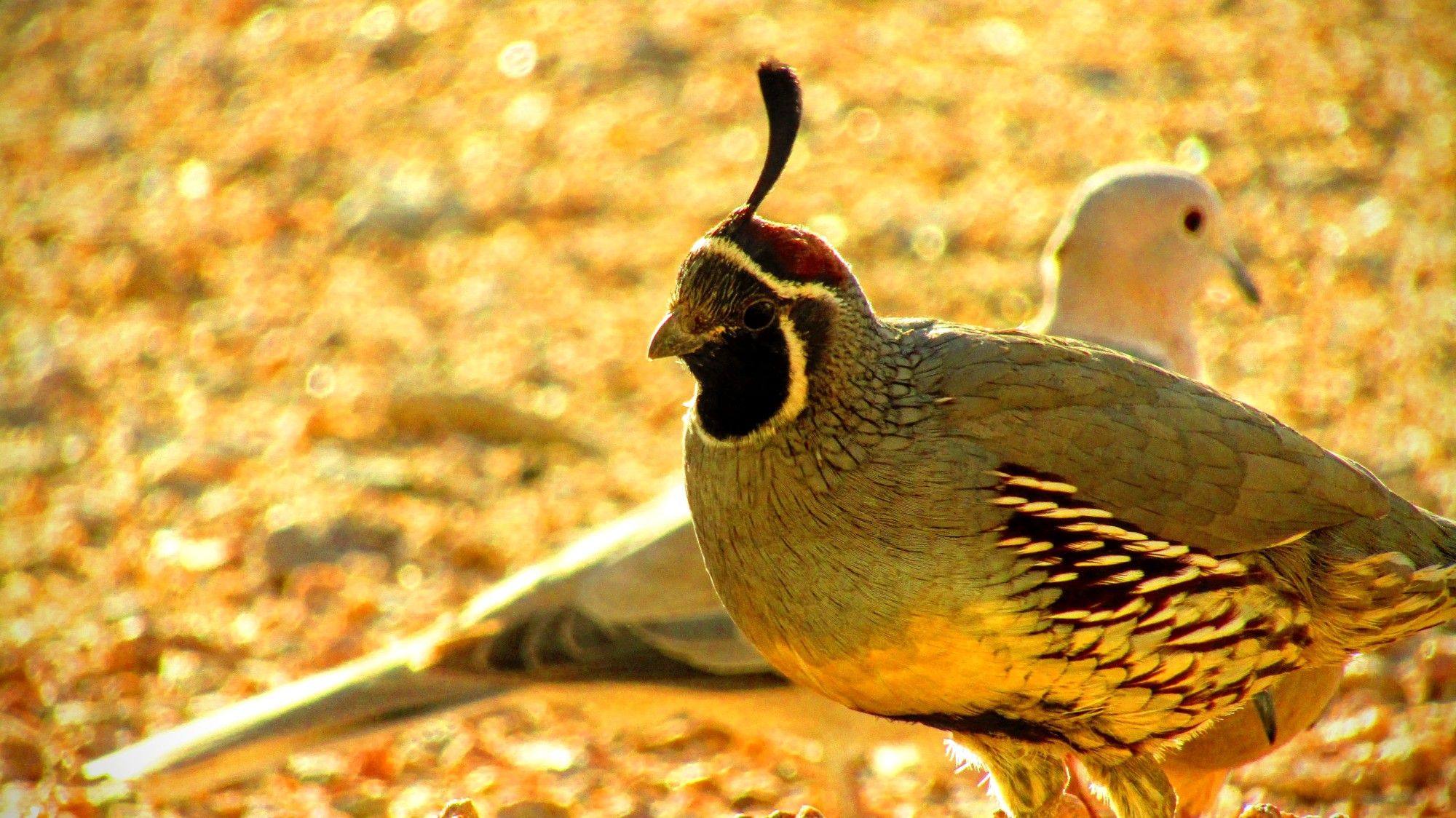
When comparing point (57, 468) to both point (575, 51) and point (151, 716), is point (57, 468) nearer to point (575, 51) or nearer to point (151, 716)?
point (151, 716)

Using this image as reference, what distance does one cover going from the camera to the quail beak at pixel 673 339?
9.51 feet

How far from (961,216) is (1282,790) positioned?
3563mm

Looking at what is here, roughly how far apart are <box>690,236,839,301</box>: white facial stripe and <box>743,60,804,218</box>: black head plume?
0.50 feet

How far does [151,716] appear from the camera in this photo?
4.47 meters

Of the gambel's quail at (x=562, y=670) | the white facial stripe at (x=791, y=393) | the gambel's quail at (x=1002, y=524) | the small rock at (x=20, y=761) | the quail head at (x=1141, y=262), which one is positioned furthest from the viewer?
the quail head at (x=1141, y=262)

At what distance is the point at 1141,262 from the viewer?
5.01 meters

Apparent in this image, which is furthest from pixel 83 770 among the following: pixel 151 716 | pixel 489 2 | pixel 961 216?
pixel 489 2

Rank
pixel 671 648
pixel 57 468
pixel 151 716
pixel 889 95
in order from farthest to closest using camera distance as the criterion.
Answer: pixel 889 95
pixel 57 468
pixel 151 716
pixel 671 648

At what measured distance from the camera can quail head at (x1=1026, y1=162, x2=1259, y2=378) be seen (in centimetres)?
499

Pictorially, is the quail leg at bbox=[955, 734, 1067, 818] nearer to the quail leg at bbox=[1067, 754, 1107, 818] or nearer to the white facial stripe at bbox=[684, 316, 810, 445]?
the quail leg at bbox=[1067, 754, 1107, 818]

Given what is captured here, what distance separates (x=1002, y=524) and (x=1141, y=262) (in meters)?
2.38

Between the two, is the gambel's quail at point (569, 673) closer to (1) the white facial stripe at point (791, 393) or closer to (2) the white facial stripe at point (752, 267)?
(1) the white facial stripe at point (791, 393)

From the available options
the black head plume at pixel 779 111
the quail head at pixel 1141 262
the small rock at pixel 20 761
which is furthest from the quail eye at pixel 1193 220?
the small rock at pixel 20 761

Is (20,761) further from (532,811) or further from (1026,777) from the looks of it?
(1026,777)
